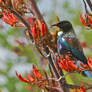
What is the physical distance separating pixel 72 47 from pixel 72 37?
0.27 m

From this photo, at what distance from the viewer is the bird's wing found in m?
2.84

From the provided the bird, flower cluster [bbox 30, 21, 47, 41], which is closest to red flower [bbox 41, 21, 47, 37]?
flower cluster [bbox 30, 21, 47, 41]

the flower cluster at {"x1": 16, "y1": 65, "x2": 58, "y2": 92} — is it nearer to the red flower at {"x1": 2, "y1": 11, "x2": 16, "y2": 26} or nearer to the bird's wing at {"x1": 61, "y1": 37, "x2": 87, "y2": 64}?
the red flower at {"x1": 2, "y1": 11, "x2": 16, "y2": 26}

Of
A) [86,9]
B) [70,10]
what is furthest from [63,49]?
[70,10]

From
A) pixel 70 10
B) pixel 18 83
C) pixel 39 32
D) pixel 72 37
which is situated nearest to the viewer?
pixel 39 32

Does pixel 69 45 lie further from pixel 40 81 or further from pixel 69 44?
pixel 40 81

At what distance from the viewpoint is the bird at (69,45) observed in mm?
2801

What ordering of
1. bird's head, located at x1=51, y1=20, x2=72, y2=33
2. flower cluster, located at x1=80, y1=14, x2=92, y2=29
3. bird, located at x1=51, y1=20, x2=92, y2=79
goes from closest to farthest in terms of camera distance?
flower cluster, located at x1=80, y1=14, x2=92, y2=29 < bird, located at x1=51, y1=20, x2=92, y2=79 < bird's head, located at x1=51, y1=20, x2=72, y2=33

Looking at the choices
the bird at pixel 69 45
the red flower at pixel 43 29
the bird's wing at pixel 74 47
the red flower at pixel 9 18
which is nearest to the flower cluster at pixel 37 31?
the red flower at pixel 43 29

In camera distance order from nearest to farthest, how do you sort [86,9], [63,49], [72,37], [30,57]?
1. [86,9]
2. [63,49]
3. [72,37]
4. [30,57]

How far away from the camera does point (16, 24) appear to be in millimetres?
2320

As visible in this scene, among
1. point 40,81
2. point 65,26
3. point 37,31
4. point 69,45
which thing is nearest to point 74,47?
point 69,45

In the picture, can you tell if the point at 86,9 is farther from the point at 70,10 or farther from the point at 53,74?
the point at 70,10

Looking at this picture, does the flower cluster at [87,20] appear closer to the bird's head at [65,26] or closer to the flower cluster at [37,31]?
the flower cluster at [37,31]
